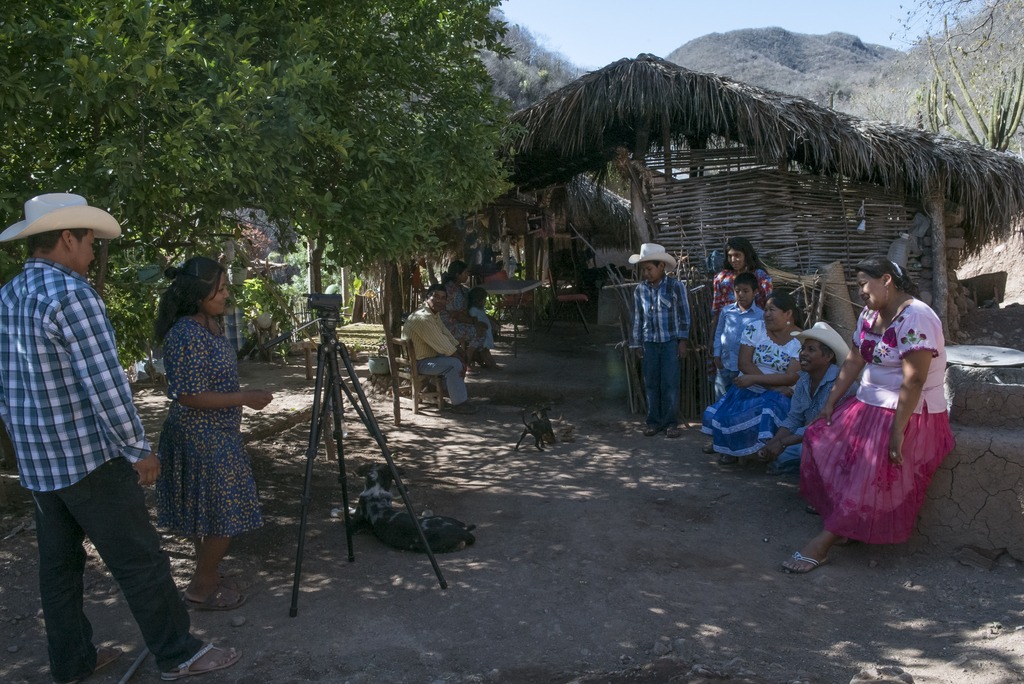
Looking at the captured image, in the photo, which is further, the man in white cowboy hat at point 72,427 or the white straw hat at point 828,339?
the white straw hat at point 828,339

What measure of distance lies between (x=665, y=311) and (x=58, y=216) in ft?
16.5

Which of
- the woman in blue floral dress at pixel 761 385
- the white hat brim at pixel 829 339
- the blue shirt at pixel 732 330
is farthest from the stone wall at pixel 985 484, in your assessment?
the blue shirt at pixel 732 330

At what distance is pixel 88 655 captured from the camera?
3.40 meters

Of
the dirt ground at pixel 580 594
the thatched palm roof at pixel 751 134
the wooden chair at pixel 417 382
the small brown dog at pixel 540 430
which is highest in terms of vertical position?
the thatched palm roof at pixel 751 134

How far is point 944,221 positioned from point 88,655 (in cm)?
1014

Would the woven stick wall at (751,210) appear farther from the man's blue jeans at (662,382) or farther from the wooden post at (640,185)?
the man's blue jeans at (662,382)

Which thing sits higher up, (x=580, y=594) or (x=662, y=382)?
(x=662, y=382)

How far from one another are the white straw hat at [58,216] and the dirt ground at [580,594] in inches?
71.5

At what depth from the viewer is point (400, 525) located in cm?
485

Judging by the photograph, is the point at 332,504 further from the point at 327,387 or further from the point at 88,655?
the point at 88,655

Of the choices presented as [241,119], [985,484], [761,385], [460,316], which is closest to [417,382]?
[460,316]

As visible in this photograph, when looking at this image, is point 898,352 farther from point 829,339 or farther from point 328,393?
point 328,393

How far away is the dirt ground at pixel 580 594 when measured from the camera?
3.55 m

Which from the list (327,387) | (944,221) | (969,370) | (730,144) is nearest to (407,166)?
(327,387)
